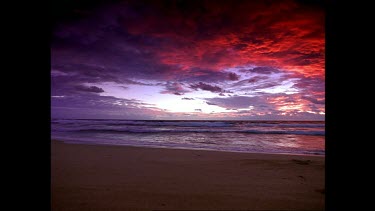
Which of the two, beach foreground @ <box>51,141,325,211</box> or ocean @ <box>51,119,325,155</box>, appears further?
ocean @ <box>51,119,325,155</box>

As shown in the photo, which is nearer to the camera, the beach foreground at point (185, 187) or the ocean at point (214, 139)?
the beach foreground at point (185, 187)

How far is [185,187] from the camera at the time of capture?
3.79 meters

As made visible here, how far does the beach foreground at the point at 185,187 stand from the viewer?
9.86 ft

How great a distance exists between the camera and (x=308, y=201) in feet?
10.5

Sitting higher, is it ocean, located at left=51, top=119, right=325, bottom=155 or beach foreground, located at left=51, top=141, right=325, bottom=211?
beach foreground, located at left=51, top=141, right=325, bottom=211

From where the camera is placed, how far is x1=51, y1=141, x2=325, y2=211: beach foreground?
3006 mm

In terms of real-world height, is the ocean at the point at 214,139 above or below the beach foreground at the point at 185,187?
below

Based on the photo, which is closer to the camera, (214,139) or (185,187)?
(185,187)
